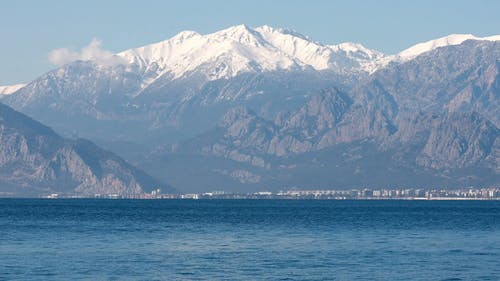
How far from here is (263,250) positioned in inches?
6944

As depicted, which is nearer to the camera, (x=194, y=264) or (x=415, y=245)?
(x=194, y=264)

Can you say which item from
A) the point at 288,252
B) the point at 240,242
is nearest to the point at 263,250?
the point at 288,252

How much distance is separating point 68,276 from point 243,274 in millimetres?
20694

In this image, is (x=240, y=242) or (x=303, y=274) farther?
(x=240, y=242)

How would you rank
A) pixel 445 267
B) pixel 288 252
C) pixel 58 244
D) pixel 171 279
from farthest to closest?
pixel 58 244, pixel 288 252, pixel 445 267, pixel 171 279

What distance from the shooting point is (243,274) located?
143m

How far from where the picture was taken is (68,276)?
139 m

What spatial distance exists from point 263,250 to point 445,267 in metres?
33.4

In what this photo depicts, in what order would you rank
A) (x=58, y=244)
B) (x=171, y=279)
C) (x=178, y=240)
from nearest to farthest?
(x=171, y=279) → (x=58, y=244) → (x=178, y=240)

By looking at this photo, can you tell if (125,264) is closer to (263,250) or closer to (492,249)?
(263,250)

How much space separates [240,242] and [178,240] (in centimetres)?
1107

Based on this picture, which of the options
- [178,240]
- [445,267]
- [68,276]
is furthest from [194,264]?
[178,240]

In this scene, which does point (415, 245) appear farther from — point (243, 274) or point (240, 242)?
point (243, 274)

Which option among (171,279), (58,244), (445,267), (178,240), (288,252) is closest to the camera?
(171,279)
